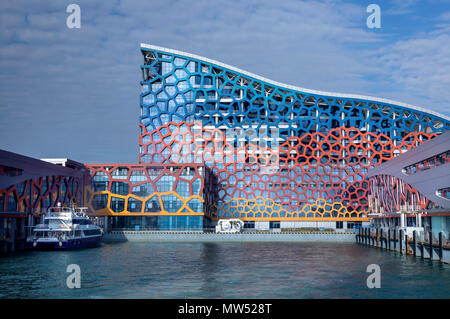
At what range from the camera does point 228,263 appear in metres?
40.2

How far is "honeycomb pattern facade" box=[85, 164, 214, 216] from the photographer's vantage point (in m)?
81.4

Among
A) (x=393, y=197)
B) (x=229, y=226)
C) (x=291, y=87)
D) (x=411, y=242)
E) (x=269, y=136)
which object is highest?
(x=291, y=87)

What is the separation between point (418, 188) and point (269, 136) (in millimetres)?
42381

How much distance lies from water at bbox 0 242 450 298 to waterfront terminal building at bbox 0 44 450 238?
4716 cm

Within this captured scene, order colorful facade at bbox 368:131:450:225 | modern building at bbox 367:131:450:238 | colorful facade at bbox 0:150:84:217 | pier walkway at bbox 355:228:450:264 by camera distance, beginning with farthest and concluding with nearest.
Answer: colorful facade at bbox 0:150:84:217 → colorful facade at bbox 368:131:450:225 → modern building at bbox 367:131:450:238 → pier walkway at bbox 355:228:450:264

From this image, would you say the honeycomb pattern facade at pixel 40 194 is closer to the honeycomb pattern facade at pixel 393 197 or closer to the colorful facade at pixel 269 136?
the colorful facade at pixel 269 136

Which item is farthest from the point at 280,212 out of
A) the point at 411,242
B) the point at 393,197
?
the point at 411,242

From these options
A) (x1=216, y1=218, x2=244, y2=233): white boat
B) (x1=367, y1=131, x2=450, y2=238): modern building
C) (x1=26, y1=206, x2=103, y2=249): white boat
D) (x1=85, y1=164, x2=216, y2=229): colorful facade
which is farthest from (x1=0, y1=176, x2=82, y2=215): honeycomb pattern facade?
(x1=367, y1=131, x2=450, y2=238): modern building

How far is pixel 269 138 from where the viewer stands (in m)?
94.1

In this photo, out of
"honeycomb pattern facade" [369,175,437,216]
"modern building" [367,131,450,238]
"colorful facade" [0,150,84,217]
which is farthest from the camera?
"honeycomb pattern facade" [369,175,437,216]

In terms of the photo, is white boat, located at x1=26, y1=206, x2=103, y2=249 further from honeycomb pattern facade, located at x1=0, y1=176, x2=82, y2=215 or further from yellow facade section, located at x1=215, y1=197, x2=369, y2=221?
yellow facade section, located at x1=215, y1=197, x2=369, y2=221

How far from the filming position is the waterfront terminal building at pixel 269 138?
302ft

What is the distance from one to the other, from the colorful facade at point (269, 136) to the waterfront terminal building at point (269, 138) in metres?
0.19

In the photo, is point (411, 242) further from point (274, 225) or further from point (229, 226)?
point (274, 225)
